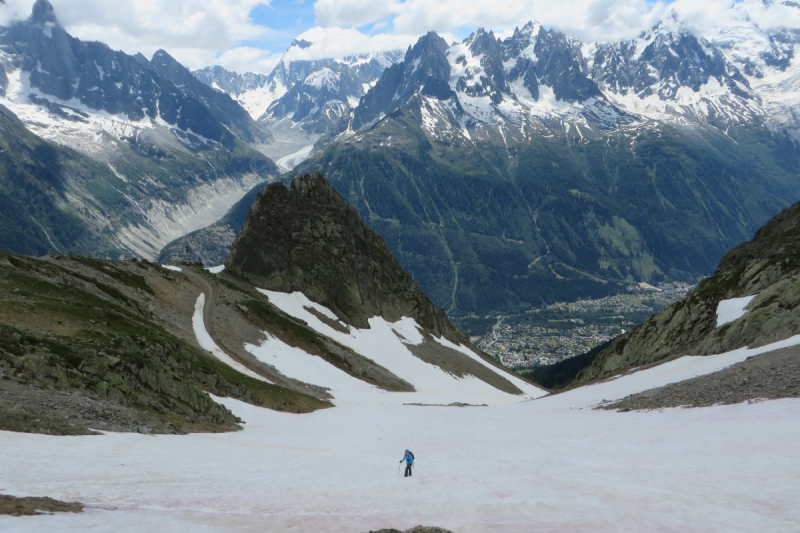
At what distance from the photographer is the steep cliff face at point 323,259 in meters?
118

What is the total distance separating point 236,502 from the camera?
21906 mm

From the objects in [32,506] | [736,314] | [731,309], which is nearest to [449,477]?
[32,506]

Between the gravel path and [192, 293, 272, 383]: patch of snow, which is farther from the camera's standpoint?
[192, 293, 272, 383]: patch of snow

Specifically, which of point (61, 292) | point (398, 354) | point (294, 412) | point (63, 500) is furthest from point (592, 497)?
point (398, 354)

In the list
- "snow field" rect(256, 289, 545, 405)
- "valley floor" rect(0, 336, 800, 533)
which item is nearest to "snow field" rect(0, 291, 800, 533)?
"valley floor" rect(0, 336, 800, 533)

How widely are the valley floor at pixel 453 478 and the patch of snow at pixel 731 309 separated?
1582 inches

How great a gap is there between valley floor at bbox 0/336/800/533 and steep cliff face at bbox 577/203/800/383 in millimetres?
30674

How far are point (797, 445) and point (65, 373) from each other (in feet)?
137

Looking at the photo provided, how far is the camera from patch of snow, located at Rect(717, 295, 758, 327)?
70.8m

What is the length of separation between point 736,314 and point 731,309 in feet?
7.93

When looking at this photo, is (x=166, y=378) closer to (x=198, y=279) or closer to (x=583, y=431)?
(x=583, y=431)

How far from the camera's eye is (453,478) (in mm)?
27219

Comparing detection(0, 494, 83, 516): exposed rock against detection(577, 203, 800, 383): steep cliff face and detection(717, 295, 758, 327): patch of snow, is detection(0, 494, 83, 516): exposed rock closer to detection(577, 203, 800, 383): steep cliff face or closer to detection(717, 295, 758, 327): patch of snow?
detection(577, 203, 800, 383): steep cliff face

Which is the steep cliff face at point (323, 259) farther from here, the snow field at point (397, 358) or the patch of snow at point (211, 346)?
the patch of snow at point (211, 346)
